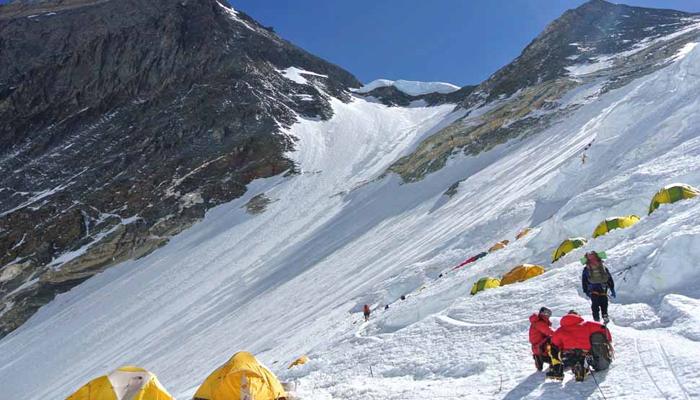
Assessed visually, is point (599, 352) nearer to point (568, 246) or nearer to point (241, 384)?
point (241, 384)

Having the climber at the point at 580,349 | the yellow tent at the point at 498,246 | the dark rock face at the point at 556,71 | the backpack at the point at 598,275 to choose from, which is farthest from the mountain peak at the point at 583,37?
the climber at the point at 580,349

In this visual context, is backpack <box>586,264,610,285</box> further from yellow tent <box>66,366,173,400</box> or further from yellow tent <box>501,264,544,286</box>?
yellow tent <box>66,366,173,400</box>

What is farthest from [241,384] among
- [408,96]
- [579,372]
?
[408,96]

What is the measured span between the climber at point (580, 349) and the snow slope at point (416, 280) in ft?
0.73

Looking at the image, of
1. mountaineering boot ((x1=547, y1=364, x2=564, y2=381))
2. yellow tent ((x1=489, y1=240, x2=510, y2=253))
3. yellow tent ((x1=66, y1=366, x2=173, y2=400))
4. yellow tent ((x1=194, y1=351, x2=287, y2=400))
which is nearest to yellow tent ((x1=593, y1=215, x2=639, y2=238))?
yellow tent ((x1=489, y1=240, x2=510, y2=253))

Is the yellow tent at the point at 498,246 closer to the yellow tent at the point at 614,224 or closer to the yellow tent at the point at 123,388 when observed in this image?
the yellow tent at the point at 614,224

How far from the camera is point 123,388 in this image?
35.5 feet

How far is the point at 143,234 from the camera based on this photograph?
5728 centimetres

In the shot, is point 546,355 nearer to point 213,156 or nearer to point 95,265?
point 95,265

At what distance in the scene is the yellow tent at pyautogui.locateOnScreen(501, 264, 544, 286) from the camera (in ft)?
50.6

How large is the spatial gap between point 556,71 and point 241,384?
62927mm

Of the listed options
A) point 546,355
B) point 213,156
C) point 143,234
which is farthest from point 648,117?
point 213,156

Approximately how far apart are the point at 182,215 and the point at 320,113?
3201 cm

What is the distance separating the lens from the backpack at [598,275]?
9.67 metres
